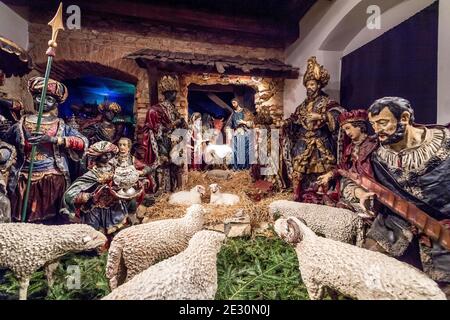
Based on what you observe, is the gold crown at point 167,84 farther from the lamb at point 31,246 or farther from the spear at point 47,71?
the lamb at point 31,246

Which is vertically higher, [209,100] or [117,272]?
[209,100]

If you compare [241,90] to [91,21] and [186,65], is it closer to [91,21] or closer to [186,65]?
[186,65]

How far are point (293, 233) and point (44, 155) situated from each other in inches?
99.1

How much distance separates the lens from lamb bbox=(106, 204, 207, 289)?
157 cm

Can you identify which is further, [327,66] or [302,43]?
[302,43]

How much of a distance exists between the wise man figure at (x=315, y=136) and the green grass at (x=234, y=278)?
116 centimetres

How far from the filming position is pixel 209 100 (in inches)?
220

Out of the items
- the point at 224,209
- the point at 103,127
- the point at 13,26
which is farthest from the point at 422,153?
the point at 13,26

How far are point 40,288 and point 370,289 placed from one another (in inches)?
88.4

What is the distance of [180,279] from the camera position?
48.1 inches

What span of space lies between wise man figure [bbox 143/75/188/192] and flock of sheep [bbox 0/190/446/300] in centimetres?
176

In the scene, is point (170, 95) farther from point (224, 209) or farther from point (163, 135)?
point (224, 209)

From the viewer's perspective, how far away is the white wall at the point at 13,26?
2855mm
